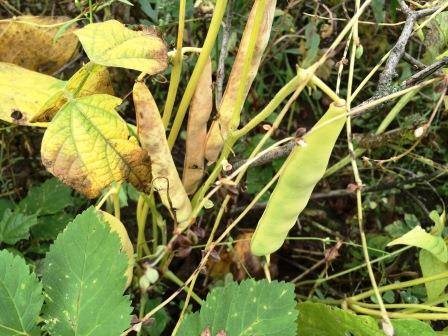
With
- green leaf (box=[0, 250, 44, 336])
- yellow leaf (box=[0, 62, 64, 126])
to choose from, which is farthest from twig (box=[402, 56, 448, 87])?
green leaf (box=[0, 250, 44, 336])

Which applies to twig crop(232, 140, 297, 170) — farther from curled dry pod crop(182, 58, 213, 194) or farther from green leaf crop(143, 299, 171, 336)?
green leaf crop(143, 299, 171, 336)

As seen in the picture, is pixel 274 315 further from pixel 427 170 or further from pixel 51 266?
pixel 427 170

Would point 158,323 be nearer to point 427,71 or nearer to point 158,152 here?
point 158,152

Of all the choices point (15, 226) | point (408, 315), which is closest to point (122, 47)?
point (15, 226)

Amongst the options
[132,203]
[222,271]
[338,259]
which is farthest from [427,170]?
[132,203]

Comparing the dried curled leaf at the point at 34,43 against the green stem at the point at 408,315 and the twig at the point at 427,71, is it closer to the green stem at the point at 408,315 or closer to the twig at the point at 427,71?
the twig at the point at 427,71

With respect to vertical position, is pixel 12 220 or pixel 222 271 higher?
pixel 12 220
